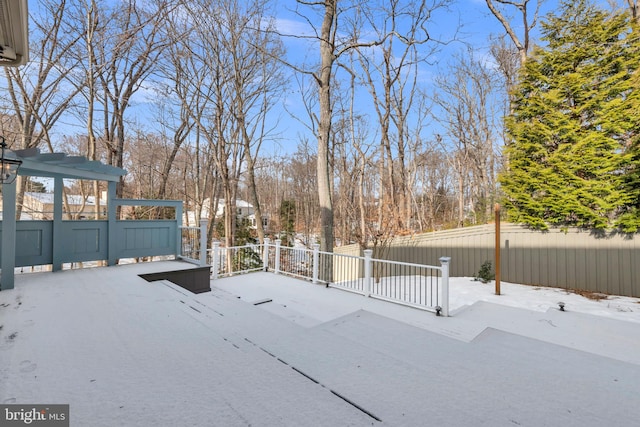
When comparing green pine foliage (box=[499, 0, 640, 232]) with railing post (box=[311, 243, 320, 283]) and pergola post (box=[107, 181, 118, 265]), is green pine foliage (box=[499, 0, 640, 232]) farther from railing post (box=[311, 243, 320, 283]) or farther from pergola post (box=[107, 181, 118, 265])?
pergola post (box=[107, 181, 118, 265])

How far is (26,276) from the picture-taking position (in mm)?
4656

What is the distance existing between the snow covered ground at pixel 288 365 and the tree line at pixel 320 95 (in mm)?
4405

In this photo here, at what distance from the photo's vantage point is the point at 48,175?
514cm

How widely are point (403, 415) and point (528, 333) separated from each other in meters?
3.04

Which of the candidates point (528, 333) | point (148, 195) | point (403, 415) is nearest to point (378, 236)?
point (528, 333)

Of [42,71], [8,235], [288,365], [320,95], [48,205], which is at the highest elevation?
[42,71]

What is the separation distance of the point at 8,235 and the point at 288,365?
423cm

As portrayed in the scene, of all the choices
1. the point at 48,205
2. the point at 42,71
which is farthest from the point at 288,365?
the point at 48,205

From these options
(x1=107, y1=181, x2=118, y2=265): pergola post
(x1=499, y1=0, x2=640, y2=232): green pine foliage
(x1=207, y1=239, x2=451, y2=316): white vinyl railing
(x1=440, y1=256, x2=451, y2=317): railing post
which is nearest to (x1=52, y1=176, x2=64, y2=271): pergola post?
(x1=107, y1=181, x2=118, y2=265): pergola post

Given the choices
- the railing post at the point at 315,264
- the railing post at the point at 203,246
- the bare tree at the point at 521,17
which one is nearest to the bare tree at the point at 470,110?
the bare tree at the point at 521,17

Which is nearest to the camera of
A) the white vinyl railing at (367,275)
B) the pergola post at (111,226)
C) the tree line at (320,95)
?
the white vinyl railing at (367,275)

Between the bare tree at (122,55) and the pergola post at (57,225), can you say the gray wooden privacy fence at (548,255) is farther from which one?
the bare tree at (122,55)

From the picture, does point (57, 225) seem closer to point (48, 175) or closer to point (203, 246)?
point (48, 175)

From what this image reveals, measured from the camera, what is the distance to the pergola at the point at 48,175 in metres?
3.71
